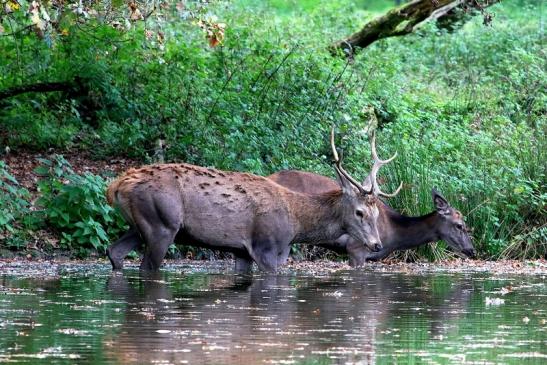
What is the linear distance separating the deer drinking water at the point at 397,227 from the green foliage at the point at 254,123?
570 millimetres

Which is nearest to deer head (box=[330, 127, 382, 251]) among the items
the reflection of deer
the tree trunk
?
the reflection of deer

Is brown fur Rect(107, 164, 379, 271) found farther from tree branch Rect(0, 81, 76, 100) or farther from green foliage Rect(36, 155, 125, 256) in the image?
tree branch Rect(0, 81, 76, 100)

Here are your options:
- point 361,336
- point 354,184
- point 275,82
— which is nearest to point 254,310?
point 361,336

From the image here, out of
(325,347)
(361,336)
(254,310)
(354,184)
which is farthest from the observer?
(354,184)

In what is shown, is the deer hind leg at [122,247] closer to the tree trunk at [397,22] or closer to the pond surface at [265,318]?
the pond surface at [265,318]

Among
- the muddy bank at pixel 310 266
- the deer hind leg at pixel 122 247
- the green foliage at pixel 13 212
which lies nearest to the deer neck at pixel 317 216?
the muddy bank at pixel 310 266

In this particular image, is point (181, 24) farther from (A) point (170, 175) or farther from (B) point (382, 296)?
(B) point (382, 296)

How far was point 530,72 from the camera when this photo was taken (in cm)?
2277

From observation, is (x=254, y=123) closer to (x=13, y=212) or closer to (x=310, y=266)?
(x=310, y=266)

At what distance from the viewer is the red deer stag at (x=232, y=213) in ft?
47.2

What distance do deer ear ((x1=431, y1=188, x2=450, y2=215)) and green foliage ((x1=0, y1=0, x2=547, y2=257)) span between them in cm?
50

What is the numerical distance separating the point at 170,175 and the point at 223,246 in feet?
3.47

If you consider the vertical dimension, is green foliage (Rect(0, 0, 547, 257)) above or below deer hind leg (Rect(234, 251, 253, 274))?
above

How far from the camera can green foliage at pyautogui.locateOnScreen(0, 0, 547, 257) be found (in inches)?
694
